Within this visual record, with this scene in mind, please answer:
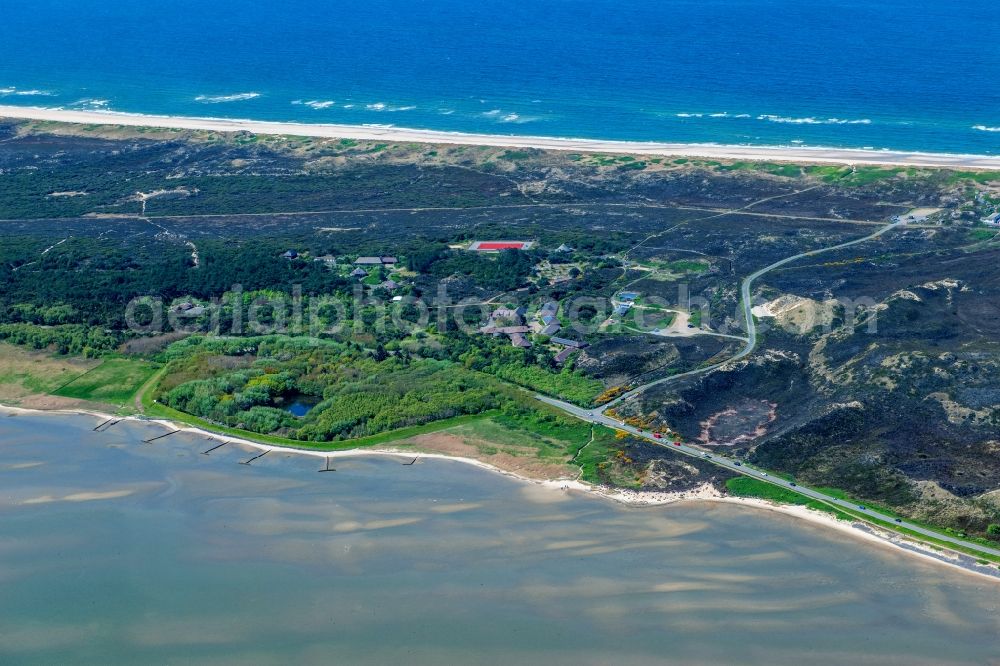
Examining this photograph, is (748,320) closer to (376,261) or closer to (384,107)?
(376,261)

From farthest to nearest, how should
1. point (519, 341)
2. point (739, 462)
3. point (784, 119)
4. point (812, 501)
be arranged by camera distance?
1. point (784, 119)
2. point (519, 341)
3. point (739, 462)
4. point (812, 501)

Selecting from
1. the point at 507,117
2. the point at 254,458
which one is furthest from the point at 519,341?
the point at 507,117

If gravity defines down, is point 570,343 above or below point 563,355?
above

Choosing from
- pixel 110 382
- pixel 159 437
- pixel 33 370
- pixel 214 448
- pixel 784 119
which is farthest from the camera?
pixel 784 119

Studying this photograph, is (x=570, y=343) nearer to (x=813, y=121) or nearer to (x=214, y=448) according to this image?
(x=214, y=448)

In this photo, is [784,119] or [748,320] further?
[784,119]

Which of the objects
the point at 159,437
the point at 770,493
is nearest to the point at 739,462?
the point at 770,493

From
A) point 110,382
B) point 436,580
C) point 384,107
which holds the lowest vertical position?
point 436,580

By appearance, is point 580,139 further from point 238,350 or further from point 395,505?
point 395,505
